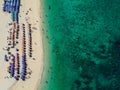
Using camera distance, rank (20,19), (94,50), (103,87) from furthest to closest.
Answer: (20,19)
(94,50)
(103,87)

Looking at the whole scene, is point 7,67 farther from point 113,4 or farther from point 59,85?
point 113,4

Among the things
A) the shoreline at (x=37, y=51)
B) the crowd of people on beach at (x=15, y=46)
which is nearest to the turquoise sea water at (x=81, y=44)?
the shoreline at (x=37, y=51)

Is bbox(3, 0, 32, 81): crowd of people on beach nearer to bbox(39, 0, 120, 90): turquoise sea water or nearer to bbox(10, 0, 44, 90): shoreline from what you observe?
bbox(10, 0, 44, 90): shoreline

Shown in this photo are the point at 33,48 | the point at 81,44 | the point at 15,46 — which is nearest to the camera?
the point at 15,46

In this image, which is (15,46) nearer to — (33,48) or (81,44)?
(33,48)

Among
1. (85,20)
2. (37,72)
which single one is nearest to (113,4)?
(85,20)

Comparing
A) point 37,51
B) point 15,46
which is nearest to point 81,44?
point 37,51
